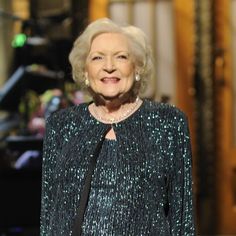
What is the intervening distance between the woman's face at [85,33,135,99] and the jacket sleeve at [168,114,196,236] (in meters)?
0.25

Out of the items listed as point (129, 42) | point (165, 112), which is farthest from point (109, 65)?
point (165, 112)

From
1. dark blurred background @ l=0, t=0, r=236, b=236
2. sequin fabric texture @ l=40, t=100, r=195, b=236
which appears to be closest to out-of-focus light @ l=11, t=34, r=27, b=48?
dark blurred background @ l=0, t=0, r=236, b=236

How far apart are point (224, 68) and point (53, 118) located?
2605 millimetres

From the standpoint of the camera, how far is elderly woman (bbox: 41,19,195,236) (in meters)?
2.12

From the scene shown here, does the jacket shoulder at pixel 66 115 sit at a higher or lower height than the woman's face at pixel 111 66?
lower

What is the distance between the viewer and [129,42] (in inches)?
87.9

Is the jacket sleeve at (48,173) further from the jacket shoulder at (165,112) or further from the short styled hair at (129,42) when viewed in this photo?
→ the jacket shoulder at (165,112)

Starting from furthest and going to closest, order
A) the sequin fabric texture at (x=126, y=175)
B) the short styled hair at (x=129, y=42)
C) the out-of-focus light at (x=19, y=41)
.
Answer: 1. the out-of-focus light at (x=19, y=41)
2. the short styled hair at (x=129, y=42)
3. the sequin fabric texture at (x=126, y=175)

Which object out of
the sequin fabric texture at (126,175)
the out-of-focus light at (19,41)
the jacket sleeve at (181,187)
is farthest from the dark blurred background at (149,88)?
the jacket sleeve at (181,187)

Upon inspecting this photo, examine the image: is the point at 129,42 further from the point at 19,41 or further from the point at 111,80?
the point at 19,41

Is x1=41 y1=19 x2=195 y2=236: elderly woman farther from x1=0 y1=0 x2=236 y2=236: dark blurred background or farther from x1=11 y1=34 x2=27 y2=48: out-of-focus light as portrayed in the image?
x1=11 y1=34 x2=27 y2=48: out-of-focus light

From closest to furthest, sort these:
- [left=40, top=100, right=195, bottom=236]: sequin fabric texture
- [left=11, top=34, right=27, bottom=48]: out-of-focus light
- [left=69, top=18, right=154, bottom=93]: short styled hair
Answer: [left=40, top=100, right=195, bottom=236]: sequin fabric texture → [left=69, top=18, right=154, bottom=93]: short styled hair → [left=11, top=34, right=27, bottom=48]: out-of-focus light

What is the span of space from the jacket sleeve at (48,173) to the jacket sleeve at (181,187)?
17.5 inches

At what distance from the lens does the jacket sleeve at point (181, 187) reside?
2176 millimetres
